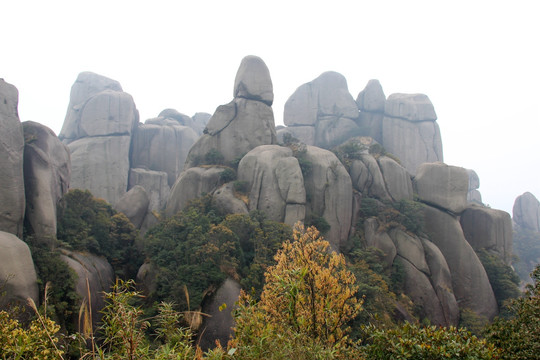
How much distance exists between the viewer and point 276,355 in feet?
17.1

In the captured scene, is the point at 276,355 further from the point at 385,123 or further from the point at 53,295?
the point at 385,123

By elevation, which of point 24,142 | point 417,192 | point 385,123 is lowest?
point 417,192

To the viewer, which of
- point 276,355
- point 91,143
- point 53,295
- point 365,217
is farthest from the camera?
point 91,143

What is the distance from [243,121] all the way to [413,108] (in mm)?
24741

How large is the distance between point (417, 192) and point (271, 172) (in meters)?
11.6

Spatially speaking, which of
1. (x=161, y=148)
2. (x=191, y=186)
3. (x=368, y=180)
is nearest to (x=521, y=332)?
(x=368, y=180)

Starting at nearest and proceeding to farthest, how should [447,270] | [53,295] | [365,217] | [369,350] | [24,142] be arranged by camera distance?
1. [369,350]
2. [53,295]
3. [24,142]
4. [447,270]
5. [365,217]

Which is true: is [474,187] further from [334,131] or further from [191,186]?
[191,186]

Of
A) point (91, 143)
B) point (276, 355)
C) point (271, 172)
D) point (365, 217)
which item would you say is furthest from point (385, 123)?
point (276, 355)

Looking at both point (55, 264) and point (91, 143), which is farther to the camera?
point (91, 143)

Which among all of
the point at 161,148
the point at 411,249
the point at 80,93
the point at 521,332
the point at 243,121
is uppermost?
the point at 80,93

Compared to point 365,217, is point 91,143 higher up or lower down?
higher up

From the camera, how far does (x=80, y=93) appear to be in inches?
1512

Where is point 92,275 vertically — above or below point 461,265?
above
